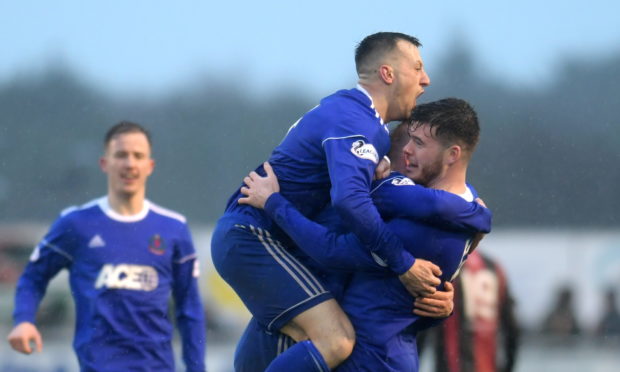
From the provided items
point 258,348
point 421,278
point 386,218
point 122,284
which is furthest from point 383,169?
point 122,284

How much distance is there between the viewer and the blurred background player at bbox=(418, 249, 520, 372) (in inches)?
271

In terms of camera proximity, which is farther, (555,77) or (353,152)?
(555,77)

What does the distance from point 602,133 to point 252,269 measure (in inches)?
436

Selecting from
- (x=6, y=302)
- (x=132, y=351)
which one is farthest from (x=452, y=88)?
(x=132, y=351)

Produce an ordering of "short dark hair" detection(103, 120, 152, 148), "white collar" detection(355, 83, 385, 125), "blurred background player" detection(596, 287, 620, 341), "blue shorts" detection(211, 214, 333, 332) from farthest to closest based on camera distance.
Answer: "blurred background player" detection(596, 287, 620, 341) → "short dark hair" detection(103, 120, 152, 148) → "white collar" detection(355, 83, 385, 125) → "blue shorts" detection(211, 214, 333, 332)

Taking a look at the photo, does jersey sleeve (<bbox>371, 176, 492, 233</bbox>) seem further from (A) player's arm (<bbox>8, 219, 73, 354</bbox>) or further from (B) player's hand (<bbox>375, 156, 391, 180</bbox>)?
(A) player's arm (<bbox>8, 219, 73, 354</bbox>)

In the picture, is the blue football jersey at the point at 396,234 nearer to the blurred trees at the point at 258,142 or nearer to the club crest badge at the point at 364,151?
the club crest badge at the point at 364,151

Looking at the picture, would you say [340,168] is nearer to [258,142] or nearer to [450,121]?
[450,121]

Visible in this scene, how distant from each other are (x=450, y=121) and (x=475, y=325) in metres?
3.07

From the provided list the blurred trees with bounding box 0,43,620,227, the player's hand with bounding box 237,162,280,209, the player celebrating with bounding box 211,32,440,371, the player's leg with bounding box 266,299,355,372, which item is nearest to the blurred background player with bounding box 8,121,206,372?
the player celebrating with bounding box 211,32,440,371

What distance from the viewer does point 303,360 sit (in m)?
4.00

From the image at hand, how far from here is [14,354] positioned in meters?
10.9

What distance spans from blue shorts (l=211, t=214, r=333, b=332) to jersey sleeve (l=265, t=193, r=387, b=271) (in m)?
0.11

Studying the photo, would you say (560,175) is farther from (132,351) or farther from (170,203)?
(132,351)
